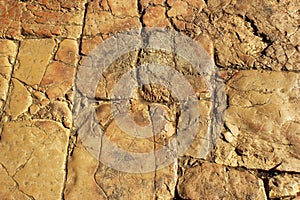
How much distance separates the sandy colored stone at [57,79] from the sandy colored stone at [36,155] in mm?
162

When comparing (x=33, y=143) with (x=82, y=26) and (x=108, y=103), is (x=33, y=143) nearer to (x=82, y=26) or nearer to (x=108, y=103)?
(x=108, y=103)

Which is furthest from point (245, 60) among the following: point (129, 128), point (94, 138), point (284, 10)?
point (94, 138)

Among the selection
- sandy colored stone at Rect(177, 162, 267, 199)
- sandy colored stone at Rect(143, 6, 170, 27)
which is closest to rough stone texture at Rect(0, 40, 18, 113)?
sandy colored stone at Rect(143, 6, 170, 27)

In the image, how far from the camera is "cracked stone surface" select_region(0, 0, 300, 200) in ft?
5.34

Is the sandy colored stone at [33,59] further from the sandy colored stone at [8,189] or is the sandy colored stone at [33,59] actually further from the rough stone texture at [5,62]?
the sandy colored stone at [8,189]

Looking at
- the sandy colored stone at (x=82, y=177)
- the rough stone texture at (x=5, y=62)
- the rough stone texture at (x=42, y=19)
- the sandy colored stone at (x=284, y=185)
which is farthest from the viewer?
the rough stone texture at (x=42, y=19)

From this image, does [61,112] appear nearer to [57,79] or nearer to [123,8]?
[57,79]

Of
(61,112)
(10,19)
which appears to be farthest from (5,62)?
(61,112)

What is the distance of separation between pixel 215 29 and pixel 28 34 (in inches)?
40.1

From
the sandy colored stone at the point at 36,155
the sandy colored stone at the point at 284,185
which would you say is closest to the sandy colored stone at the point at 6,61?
the sandy colored stone at the point at 36,155

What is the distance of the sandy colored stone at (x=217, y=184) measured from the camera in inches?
61.4

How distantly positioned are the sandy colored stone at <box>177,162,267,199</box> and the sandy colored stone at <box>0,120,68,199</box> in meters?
0.57

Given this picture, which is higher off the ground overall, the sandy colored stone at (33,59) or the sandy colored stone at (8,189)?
the sandy colored stone at (33,59)

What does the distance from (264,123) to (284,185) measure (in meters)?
0.28
